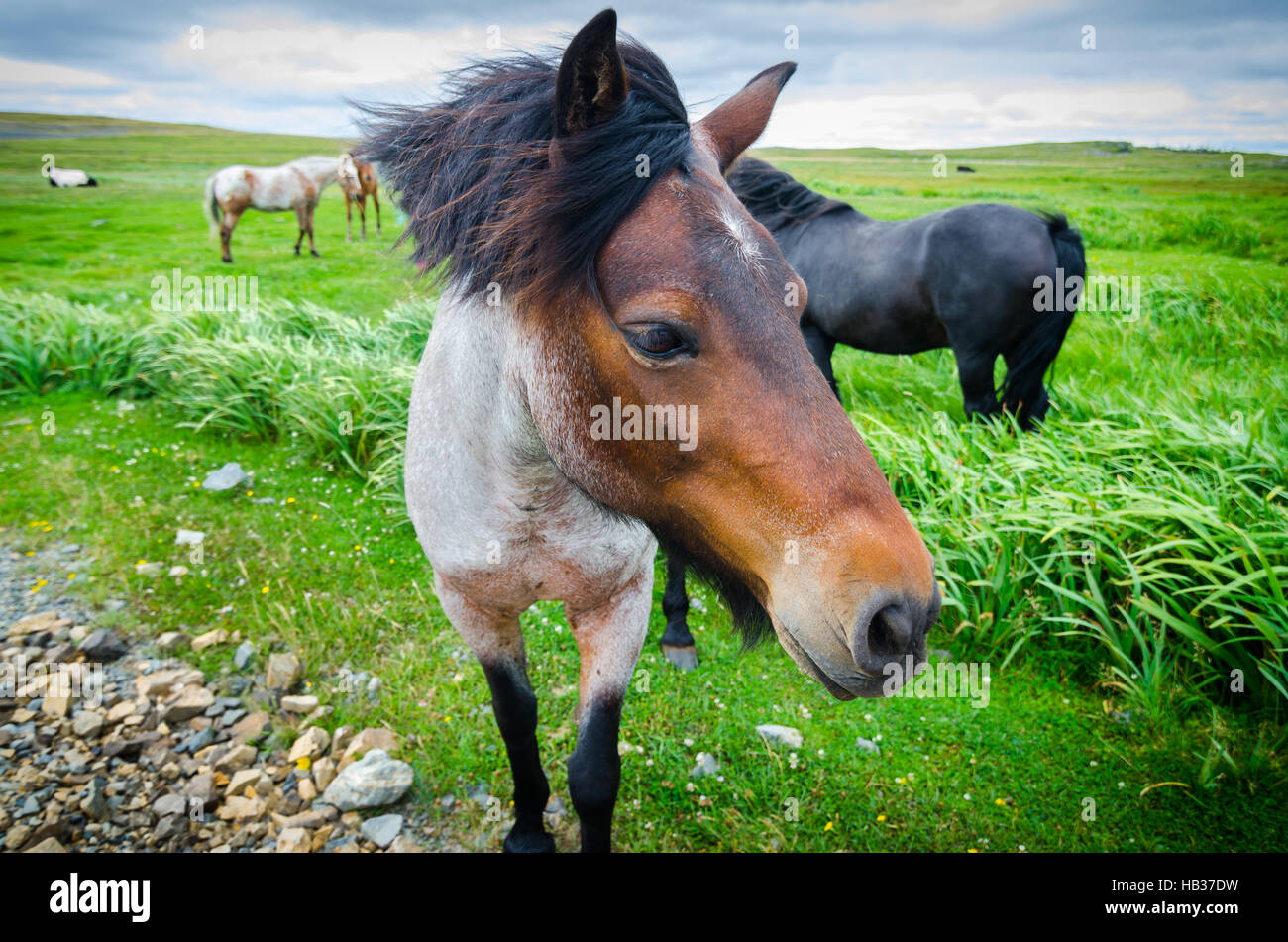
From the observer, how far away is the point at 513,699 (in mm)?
2428

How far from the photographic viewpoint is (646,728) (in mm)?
3385

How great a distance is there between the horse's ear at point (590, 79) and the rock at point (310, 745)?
3.09 metres

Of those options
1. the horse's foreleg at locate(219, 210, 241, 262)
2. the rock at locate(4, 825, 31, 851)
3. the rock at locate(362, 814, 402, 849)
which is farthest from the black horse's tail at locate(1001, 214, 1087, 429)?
the horse's foreleg at locate(219, 210, 241, 262)

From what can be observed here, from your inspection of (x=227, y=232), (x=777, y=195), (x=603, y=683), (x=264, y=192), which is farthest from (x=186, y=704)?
(x=264, y=192)

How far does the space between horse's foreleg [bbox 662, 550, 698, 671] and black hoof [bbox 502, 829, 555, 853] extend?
1410 millimetres

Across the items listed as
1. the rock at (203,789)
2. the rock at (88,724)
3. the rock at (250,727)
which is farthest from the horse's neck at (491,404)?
the rock at (88,724)

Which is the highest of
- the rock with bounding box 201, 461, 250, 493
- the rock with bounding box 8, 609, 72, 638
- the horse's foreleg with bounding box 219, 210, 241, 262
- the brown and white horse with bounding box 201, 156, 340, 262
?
the brown and white horse with bounding box 201, 156, 340, 262

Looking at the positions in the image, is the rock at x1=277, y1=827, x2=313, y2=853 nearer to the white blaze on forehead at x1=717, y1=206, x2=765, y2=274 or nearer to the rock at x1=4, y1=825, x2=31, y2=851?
the rock at x1=4, y1=825, x2=31, y2=851

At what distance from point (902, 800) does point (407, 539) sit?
380 cm

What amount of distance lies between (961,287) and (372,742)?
572 centimetres

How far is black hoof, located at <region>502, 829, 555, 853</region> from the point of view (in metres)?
2.60

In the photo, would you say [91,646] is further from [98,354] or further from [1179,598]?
[1179,598]

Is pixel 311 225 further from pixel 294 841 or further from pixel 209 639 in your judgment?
pixel 294 841
